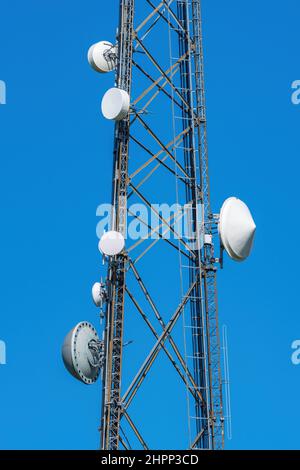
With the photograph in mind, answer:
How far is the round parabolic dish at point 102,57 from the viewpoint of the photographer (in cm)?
4441

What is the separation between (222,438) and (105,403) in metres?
4.39

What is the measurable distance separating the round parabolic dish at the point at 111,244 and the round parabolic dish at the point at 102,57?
22.6ft

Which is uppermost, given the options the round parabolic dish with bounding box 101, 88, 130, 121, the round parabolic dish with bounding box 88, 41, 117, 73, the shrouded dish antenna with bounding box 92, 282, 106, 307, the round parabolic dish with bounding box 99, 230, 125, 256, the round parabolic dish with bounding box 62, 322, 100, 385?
the round parabolic dish with bounding box 88, 41, 117, 73

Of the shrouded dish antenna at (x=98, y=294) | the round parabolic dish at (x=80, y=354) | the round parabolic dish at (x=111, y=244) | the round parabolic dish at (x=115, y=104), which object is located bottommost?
the round parabolic dish at (x=80, y=354)

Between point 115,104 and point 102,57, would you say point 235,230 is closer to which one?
point 115,104

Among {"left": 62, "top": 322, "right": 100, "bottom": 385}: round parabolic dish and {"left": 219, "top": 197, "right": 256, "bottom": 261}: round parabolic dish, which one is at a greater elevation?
{"left": 219, "top": 197, "right": 256, "bottom": 261}: round parabolic dish

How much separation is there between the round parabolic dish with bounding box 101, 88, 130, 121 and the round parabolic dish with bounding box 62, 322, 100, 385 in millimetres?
7345

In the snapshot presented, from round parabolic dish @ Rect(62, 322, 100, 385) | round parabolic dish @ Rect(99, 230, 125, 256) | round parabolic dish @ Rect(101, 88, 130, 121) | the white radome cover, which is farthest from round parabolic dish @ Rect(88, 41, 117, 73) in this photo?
round parabolic dish @ Rect(62, 322, 100, 385)

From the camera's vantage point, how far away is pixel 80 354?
4116cm

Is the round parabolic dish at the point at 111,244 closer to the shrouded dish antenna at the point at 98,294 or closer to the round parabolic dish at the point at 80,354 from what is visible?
the shrouded dish antenna at the point at 98,294

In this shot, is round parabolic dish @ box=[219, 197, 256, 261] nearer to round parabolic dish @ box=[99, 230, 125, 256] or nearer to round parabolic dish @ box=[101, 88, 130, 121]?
round parabolic dish @ box=[99, 230, 125, 256]

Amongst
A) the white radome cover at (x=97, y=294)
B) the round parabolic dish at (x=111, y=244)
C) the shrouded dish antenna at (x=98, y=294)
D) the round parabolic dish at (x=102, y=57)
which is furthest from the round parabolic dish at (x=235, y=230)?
the round parabolic dish at (x=102, y=57)

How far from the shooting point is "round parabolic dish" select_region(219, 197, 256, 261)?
135 feet
